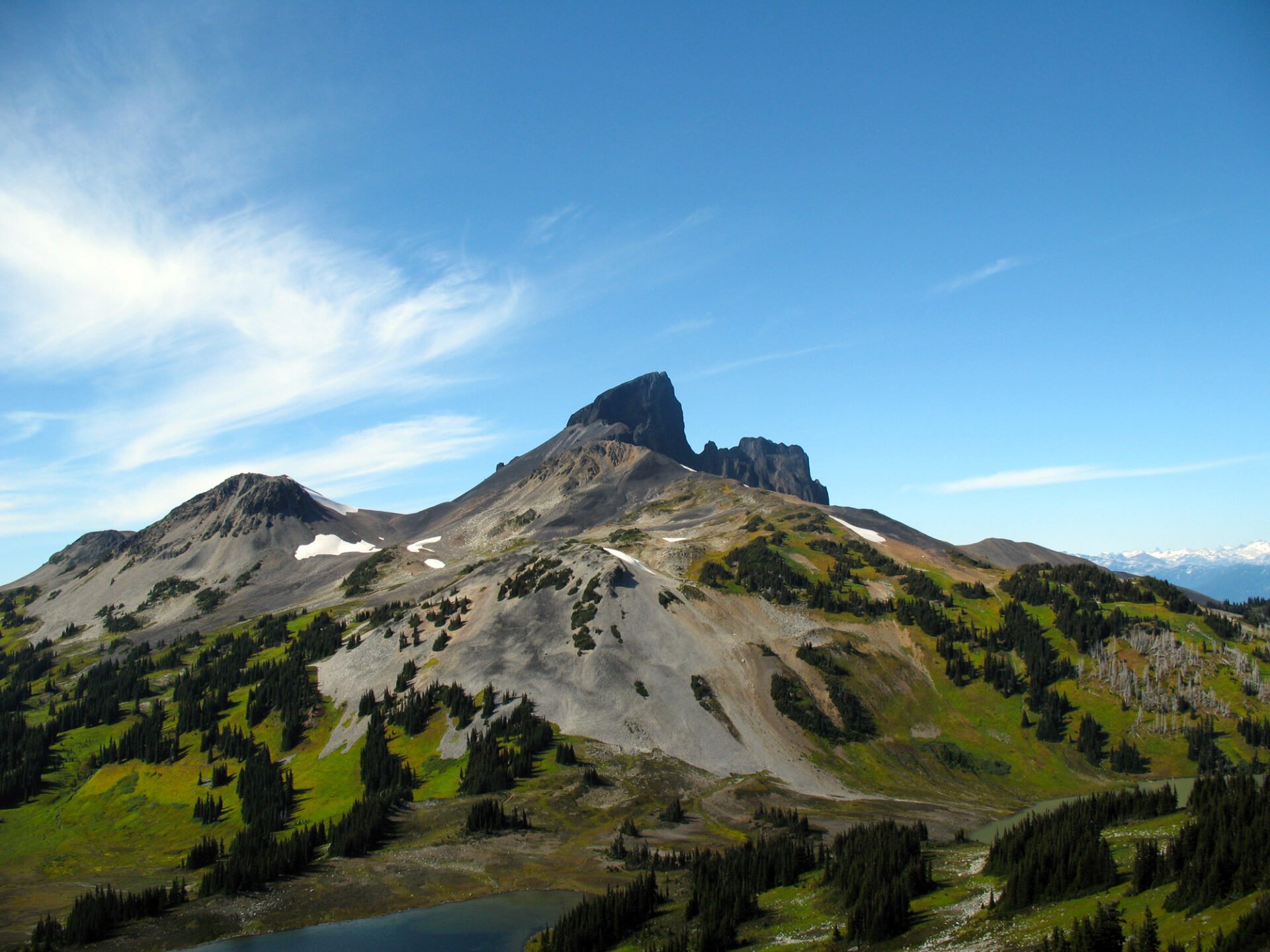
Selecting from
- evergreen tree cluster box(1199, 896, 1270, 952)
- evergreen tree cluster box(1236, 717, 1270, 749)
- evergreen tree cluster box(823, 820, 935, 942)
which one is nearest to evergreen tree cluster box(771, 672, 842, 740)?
evergreen tree cluster box(823, 820, 935, 942)

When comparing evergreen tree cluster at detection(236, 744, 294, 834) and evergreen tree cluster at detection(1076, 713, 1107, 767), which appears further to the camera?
evergreen tree cluster at detection(1076, 713, 1107, 767)

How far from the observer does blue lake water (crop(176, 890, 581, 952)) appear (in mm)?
71875

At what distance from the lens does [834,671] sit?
151 m

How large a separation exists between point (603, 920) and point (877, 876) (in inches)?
939

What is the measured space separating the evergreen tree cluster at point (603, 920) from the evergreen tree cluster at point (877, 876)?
17198 millimetres

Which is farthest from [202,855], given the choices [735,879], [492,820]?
[735,879]

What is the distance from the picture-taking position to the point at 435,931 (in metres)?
75.2

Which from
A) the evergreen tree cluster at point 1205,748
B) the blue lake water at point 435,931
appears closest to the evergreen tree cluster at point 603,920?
the blue lake water at point 435,931

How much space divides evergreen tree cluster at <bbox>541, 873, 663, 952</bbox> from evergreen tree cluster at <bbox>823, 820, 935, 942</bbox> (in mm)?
17198

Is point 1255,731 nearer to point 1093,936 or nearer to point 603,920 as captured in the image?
point 1093,936

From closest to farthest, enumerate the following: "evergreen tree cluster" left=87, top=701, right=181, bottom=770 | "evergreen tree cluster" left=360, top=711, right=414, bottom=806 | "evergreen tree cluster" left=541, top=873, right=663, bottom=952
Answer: "evergreen tree cluster" left=541, top=873, right=663, bottom=952, "evergreen tree cluster" left=360, top=711, right=414, bottom=806, "evergreen tree cluster" left=87, top=701, right=181, bottom=770

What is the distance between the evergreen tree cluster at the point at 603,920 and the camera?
229 feet

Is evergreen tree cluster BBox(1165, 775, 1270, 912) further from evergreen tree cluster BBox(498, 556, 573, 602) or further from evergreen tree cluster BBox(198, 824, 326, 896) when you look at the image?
evergreen tree cluster BBox(498, 556, 573, 602)

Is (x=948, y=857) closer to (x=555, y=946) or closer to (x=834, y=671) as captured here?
(x=555, y=946)
